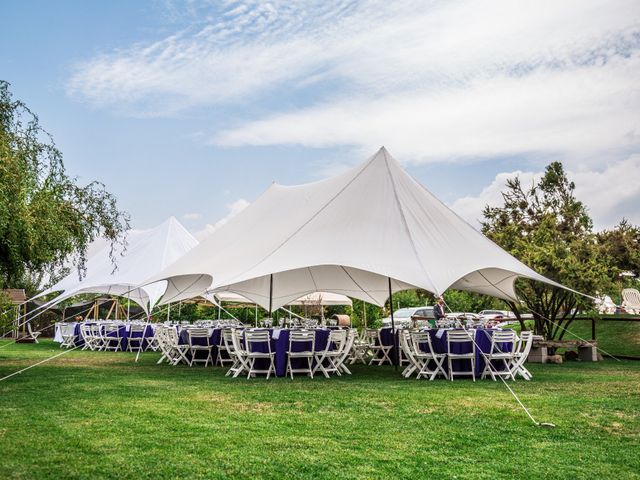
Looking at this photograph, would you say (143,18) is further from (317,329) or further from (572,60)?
(572,60)

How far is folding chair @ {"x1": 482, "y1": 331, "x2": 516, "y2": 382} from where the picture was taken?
11438 mm

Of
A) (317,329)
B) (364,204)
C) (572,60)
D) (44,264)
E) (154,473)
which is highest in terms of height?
(572,60)

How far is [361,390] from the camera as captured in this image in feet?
32.5

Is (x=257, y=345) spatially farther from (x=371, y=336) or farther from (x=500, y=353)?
(x=371, y=336)

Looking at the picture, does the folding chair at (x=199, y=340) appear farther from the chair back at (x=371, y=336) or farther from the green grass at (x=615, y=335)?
the green grass at (x=615, y=335)

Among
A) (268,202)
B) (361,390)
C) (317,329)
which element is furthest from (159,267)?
(361,390)

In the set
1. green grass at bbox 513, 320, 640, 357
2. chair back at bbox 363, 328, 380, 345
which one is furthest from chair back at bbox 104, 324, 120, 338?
green grass at bbox 513, 320, 640, 357

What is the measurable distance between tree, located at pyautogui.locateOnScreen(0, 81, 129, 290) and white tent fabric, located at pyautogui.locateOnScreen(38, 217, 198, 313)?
7.50 meters

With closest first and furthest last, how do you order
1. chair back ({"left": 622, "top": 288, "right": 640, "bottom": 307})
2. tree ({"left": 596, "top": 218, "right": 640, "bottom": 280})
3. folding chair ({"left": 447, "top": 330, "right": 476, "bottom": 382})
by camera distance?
folding chair ({"left": 447, "top": 330, "right": 476, "bottom": 382}) → chair back ({"left": 622, "top": 288, "right": 640, "bottom": 307}) → tree ({"left": 596, "top": 218, "right": 640, "bottom": 280})

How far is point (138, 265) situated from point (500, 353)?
12814mm

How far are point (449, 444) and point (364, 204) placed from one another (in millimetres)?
7294

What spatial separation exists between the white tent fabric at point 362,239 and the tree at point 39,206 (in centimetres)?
205

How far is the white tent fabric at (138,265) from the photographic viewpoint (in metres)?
20.6

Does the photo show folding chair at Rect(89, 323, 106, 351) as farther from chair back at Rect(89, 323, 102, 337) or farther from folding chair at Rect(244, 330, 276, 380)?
folding chair at Rect(244, 330, 276, 380)
